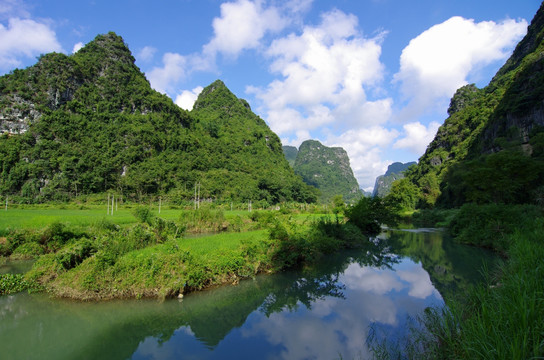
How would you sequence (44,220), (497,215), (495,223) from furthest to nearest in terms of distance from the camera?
(497,215) → (495,223) → (44,220)

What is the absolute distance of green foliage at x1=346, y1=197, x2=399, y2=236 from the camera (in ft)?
72.4

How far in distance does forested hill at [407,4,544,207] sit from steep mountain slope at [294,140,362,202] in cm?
7283

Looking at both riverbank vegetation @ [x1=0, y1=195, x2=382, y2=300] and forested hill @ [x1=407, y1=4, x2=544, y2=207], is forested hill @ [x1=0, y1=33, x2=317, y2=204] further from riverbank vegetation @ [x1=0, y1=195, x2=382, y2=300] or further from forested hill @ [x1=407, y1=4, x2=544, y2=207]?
riverbank vegetation @ [x1=0, y1=195, x2=382, y2=300]

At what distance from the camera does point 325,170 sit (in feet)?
559

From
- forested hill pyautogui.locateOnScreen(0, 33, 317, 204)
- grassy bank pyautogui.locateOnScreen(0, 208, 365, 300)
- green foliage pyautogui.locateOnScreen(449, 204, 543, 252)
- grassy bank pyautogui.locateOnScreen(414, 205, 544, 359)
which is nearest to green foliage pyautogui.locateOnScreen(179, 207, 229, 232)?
grassy bank pyautogui.locateOnScreen(0, 208, 365, 300)

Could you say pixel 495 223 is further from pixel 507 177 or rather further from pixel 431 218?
pixel 431 218

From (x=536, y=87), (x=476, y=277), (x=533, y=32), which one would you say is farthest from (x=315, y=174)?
(x=476, y=277)

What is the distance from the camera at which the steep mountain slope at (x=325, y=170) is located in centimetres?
15468

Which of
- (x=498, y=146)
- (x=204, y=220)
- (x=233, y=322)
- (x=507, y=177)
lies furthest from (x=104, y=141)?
(x=498, y=146)

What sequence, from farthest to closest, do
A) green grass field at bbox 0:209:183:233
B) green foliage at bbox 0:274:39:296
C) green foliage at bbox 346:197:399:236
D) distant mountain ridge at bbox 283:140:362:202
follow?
distant mountain ridge at bbox 283:140:362:202
green foliage at bbox 346:197:399:236
green grass field at bbox 0:209:183:233
green foliage at bbox 0:274:39:296

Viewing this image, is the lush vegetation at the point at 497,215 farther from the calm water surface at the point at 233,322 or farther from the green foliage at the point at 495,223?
the calm water surface at the point at 233,322

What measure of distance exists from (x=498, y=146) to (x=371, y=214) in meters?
28.4

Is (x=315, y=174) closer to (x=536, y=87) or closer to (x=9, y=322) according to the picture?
(x=536, y=87)

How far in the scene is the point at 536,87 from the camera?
3575 centimetres
